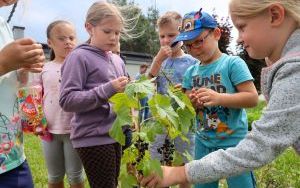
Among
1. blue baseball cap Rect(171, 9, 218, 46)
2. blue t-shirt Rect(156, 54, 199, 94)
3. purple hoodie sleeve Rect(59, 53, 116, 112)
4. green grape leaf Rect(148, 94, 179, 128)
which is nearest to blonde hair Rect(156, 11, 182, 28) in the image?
blue t-shirt Rect(156, 54, 199, 94)

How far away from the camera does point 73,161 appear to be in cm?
368

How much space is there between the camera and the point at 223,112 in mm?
3014

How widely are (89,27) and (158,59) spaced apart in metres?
0.63

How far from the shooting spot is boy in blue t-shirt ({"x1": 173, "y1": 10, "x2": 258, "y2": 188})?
2.85 metres

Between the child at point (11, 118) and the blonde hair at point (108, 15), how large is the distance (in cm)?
109

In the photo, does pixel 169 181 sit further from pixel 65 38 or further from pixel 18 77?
pixel 65 38

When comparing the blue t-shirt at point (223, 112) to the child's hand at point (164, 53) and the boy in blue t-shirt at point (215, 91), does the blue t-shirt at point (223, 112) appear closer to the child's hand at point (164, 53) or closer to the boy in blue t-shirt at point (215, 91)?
the boy in blue t-shirt at point (215, 91)

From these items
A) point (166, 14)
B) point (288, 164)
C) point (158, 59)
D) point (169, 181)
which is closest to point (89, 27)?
point (158, 59)

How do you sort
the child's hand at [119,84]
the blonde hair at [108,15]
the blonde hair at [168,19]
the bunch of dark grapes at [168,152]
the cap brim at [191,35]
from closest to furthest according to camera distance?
the bunch of dark grapes at [168,152], the child's hand at [119,84], the cap brim at [191,35], the blonde hair at [108,15], the blonde hair at [168,19]

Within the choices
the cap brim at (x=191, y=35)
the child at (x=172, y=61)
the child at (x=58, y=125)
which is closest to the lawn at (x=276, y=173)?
the child at (x=58, y=125)

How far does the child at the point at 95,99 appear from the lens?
9.84 feet

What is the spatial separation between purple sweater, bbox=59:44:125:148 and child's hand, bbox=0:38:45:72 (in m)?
1.08

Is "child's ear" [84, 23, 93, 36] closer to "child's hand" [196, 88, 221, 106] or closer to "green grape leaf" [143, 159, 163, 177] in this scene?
"child's hand" [196, 88, 221, 106]

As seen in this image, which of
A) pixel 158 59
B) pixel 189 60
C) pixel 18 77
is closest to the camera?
pixel 18 77
